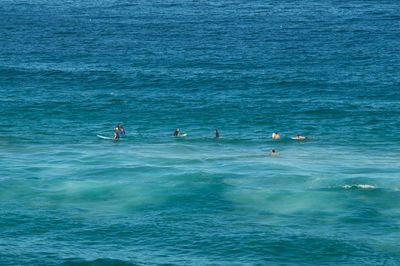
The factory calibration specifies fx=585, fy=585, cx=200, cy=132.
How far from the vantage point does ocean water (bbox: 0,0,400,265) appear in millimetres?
51406

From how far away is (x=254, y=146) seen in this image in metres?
84.9

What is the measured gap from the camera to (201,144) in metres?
86.1

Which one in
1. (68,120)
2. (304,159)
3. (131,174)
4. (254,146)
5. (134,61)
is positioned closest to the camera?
(131,174)

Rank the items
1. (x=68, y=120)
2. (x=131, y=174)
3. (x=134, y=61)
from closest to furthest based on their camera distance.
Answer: (x=131, y=174)
(x=68, y=120)
(x=134, y=61)

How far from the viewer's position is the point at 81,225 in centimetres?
5444

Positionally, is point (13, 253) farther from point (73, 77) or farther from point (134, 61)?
point (134, 61)

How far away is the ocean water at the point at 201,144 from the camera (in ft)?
169

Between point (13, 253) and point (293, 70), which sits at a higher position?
point (293, 70)

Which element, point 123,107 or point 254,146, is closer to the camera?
point 254,146

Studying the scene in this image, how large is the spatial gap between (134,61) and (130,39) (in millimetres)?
23788

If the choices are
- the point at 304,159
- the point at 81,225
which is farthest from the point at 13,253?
the point at 304,159

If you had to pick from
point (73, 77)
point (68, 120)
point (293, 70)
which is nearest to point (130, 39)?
point (73, 77)

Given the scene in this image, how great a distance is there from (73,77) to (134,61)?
1782 cm

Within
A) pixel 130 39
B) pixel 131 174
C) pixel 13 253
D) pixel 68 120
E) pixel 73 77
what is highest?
pixel 130 39
